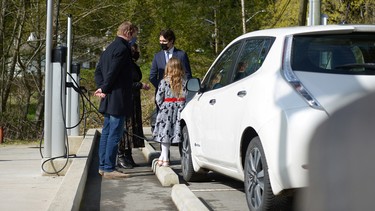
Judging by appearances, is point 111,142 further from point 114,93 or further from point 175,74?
point 175,74

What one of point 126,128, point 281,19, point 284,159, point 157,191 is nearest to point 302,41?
point 284,159

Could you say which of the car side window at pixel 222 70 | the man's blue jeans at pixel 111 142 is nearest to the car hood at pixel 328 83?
the car side window at pixel 222 70

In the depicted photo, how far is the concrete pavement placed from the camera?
19.1 ft

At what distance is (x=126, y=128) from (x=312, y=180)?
8.61 metres

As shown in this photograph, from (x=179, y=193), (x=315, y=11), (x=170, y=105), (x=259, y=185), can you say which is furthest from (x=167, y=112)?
(x=315, y=11)

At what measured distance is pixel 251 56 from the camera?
247 inches

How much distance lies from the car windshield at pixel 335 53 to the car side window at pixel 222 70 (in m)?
1.42

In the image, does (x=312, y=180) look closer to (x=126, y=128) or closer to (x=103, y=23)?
(x=126, y=128)

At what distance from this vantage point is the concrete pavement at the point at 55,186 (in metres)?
5.82

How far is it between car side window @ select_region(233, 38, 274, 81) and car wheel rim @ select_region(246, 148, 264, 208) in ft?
2.84

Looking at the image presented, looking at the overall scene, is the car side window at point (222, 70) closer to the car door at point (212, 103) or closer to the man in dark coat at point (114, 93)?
the car door at point (212, 103)

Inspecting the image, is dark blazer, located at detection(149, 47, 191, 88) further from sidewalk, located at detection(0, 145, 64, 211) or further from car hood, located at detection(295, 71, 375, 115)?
car hood, located at detection(295, 71, 375, 115)

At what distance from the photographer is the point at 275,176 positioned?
4.86m

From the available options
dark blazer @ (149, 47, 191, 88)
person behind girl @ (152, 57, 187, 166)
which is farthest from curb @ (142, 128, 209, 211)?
dark blazer @ (149, 47, 191, 88)
